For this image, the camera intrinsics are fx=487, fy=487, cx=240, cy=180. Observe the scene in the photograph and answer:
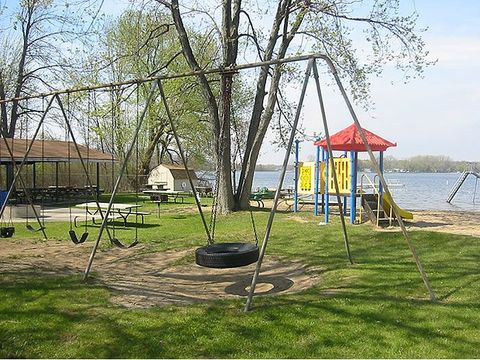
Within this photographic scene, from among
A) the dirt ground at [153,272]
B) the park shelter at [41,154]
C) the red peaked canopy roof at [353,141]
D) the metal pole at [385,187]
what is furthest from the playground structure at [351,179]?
the park shelter at [41,154]

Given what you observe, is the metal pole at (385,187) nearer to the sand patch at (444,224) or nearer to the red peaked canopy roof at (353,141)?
the sand patch at (444,224)

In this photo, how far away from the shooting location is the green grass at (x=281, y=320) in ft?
14.3

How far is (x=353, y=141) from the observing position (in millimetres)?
13430

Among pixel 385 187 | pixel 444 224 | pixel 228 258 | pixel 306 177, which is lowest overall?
pixel 444 224

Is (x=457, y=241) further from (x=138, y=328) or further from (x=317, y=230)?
(x=138, y=328)

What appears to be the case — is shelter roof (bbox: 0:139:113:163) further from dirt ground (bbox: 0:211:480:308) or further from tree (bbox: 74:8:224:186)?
dirt ground (bbox: 0:211:480:308)

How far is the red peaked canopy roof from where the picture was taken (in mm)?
13539

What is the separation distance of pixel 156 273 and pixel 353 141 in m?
7.60

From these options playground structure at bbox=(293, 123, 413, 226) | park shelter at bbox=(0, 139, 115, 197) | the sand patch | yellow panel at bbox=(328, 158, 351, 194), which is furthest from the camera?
park shelter at bbox=(0, 139, 115, 197)

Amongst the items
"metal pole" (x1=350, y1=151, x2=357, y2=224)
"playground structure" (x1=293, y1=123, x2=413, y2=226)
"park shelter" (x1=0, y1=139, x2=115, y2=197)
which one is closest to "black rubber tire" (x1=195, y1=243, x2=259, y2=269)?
"playground structure" (x1=293, y1=123, x2=413, y2=226)

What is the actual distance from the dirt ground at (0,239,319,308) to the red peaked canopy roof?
5907 mm

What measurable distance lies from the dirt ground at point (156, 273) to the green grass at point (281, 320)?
392 mm

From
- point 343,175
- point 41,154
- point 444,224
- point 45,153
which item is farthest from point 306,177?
point 45,153

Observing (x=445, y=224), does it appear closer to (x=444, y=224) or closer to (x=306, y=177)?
(x=444, y=224)
